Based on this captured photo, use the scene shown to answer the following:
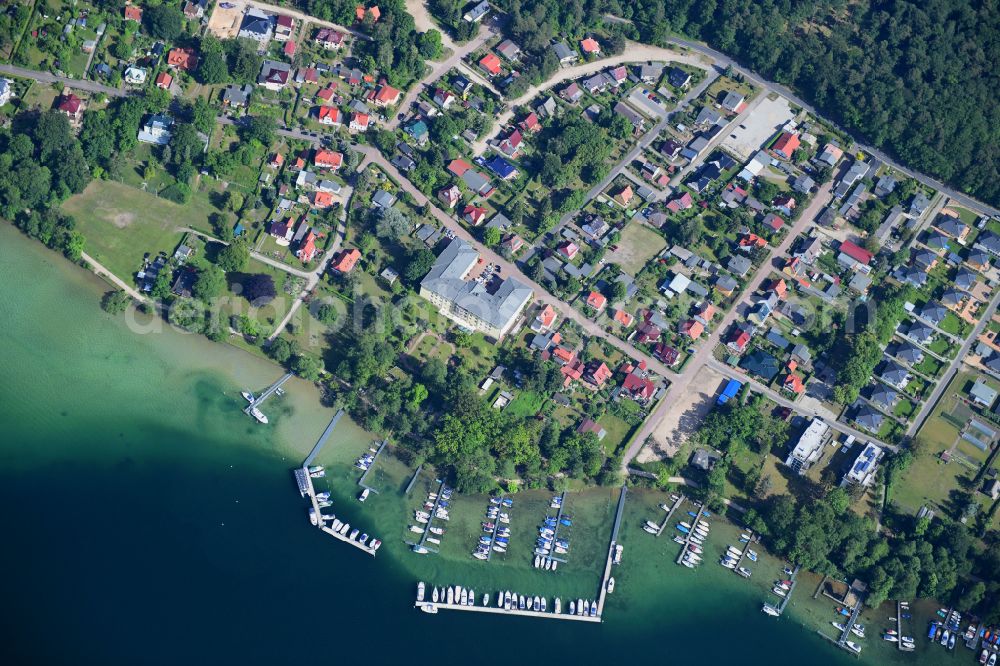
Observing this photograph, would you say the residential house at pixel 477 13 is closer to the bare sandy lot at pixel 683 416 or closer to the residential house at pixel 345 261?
the residential house at pixel 345 261

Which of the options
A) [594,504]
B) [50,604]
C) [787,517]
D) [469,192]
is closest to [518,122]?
[469,192]

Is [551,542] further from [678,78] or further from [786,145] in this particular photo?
[678,78]

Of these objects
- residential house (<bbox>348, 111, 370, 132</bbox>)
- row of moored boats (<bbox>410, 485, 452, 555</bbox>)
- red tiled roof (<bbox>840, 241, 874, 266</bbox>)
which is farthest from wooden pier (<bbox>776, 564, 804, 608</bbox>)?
residential house (<bbox>348, 111, 370, 132</bbox>)

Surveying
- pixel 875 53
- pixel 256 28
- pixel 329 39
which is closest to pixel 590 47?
pixel 329 39

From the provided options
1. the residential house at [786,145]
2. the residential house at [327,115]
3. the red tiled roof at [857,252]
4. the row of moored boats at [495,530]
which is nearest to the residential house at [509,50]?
the residential house at [327,115]

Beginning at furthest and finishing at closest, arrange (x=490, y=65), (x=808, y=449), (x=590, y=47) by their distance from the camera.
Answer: (x=590, y=47) → (x=490, y=65) → (x=808, y=449)

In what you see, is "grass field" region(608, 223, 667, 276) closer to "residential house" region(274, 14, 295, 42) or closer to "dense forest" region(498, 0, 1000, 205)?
"dense forest" region(498, 0, 1000, 205)

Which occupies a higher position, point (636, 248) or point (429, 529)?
point (636, 248)
